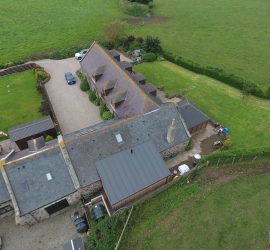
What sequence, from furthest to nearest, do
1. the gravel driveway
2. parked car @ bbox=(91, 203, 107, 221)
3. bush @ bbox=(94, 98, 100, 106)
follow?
bush @ bbox=(94, 98, 100, 106) < the gravel driveway < parked car @ bbox=(91, 203, 107, 221)

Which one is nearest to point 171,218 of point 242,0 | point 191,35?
point 191,35

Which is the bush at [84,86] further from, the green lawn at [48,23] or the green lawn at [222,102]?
the green lawn at [48,23]

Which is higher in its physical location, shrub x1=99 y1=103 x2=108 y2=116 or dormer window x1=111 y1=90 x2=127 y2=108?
dormer window x1=111 y1=90 x2=127 y2=108

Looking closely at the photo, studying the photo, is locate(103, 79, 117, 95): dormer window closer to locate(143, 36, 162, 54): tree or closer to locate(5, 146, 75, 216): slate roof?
locate(5, 146, 75, 216): slate roof

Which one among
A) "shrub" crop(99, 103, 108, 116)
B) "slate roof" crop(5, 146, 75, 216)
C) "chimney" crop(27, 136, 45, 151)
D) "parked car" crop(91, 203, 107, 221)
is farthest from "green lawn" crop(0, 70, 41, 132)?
"parked car" crop(91, 203, 107, 221)

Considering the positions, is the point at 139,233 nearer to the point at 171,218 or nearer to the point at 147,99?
the point at 171,218

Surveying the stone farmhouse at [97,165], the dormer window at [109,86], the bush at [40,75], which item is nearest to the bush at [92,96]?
the dormer window at [109,86]

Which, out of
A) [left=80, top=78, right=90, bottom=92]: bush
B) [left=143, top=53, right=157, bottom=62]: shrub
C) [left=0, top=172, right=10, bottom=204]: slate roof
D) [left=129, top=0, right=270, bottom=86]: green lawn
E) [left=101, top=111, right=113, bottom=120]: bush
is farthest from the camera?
[left=129, top=0, right=270, bottom=86]: green lawn
